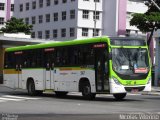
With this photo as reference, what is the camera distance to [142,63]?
24.3 meters

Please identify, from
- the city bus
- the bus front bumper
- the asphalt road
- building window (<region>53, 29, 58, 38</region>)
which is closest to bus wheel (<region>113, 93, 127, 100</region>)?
the city bus

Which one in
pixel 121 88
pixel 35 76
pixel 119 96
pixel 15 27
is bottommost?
pixel 119 96

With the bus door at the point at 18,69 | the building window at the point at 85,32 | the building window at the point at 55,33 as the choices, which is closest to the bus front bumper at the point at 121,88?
the bus door at the point at 18,69

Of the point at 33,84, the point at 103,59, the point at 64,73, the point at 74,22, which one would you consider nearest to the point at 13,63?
the point at 33,84

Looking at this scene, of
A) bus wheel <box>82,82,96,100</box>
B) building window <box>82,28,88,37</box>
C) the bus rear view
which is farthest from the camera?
building window <box>82,28,88,37</box>

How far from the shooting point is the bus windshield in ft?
78.1

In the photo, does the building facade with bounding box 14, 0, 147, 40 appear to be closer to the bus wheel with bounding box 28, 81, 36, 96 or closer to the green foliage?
the green foliage

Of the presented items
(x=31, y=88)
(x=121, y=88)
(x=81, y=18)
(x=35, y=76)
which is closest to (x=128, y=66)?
(x=121, y=88)

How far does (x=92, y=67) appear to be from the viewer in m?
24.7

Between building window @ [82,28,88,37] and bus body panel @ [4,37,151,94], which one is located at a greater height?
building window @ [82,28,88,37]

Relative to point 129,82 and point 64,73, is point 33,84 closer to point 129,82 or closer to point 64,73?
point 64,73

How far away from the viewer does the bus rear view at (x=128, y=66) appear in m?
23.6

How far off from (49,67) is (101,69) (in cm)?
492

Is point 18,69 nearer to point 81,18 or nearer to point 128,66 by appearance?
point 128,66
